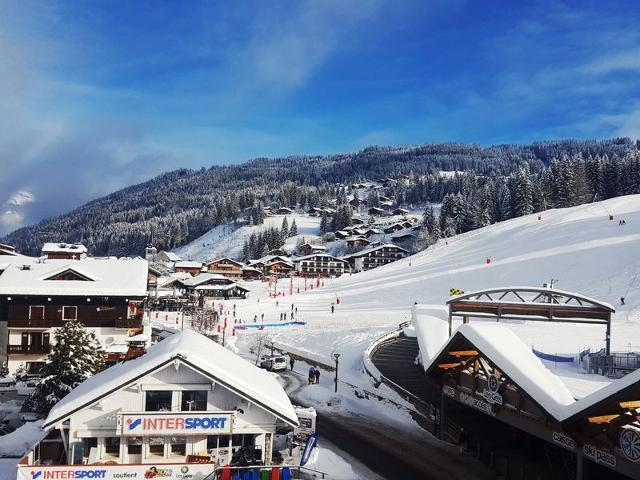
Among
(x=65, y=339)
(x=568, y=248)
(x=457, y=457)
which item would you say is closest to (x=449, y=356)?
(x=457, y=457)

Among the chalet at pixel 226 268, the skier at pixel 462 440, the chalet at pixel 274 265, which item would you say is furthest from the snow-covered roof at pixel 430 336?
the chalet at pixel 274 265

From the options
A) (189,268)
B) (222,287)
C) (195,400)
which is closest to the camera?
(195,400)

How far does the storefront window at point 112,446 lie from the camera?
52.1 feet

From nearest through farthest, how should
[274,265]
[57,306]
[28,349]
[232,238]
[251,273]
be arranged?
[28,349] < [57,306] < [251,273] < [274,265] < [232,238]

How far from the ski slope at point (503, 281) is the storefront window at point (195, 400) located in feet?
50.8

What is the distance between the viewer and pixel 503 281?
55906mm

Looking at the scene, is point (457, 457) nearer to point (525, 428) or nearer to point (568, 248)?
point (525, 428)

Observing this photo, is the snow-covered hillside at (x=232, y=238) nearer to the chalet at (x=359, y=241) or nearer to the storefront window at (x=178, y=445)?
the chalet at (x=359, y=241)

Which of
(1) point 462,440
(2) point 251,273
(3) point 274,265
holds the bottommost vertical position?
(2) point 251,273

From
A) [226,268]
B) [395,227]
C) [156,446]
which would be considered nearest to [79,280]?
[156,446]

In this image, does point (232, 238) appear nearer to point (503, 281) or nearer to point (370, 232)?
point (370, 232)

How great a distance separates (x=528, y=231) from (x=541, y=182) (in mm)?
35277

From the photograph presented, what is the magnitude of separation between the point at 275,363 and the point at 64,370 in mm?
12602

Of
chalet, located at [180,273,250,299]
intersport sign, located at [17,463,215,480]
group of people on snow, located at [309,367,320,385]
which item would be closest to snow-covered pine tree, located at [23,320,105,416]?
intersport sign, located at [17,463,215,480]
